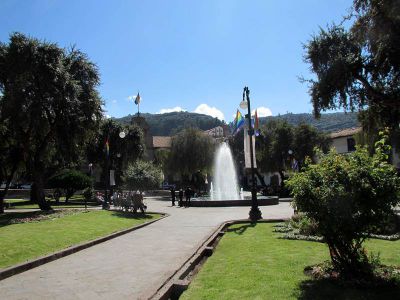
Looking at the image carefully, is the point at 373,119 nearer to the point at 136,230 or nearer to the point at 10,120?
the point at 136,230

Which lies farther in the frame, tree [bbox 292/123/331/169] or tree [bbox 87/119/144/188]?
tree [bbox 87/119/144/188]

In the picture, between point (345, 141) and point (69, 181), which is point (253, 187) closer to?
point (69, 181)

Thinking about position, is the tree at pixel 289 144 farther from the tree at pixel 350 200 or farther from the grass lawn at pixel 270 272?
the tree at pixel 350 200

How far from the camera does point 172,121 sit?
Answer: 174375 mm

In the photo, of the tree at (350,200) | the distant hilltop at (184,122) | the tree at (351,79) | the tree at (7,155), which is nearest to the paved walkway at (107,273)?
the tree at (350,200)

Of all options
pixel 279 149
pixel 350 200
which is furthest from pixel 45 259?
pixel 279 149

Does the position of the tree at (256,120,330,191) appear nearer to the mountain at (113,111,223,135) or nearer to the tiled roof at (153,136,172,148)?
the tiled roof at (153,136,172,148)

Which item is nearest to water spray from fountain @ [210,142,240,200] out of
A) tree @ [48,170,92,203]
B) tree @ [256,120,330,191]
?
tree @ [256,120,330,191]

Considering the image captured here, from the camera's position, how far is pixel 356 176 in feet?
21.7

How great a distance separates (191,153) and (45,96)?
27509 mm

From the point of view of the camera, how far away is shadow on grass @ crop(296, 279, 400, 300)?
5.88 metres

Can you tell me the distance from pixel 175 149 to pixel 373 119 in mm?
29384

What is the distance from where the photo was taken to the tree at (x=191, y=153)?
1892 inches

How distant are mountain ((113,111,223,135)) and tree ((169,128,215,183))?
94.5 m
